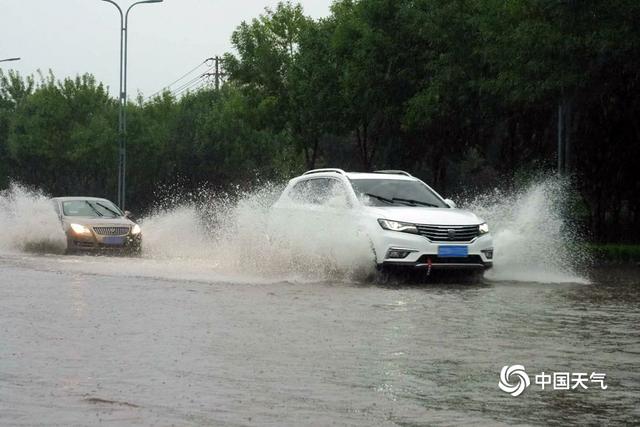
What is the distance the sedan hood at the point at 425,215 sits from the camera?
18969 millimetres

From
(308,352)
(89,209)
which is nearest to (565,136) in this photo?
(89,209)

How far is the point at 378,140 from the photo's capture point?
45156 mm

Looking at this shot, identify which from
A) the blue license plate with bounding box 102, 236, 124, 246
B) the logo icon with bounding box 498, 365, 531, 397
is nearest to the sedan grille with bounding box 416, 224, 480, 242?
the logo icon with bounding box 498, 365, 531, 397

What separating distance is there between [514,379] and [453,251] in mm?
9746

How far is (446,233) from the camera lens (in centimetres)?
1892

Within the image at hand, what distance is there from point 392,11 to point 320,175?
2003 centimetres

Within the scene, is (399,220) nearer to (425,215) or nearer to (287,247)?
(425,215)

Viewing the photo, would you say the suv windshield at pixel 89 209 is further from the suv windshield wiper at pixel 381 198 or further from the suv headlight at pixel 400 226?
the suv headlight at pixel 400 226

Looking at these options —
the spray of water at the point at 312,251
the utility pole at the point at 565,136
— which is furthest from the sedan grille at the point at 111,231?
the utility pole at the point at 565,136

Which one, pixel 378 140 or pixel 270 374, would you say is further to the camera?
pixel 378 140

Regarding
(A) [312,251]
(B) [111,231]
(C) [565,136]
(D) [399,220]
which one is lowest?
(A) [312,251]

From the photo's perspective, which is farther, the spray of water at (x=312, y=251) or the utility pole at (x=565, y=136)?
the utility pole at (x=565, y=136)

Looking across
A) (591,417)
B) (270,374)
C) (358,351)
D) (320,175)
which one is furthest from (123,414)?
(320,175)

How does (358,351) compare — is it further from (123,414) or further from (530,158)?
(530,158)
